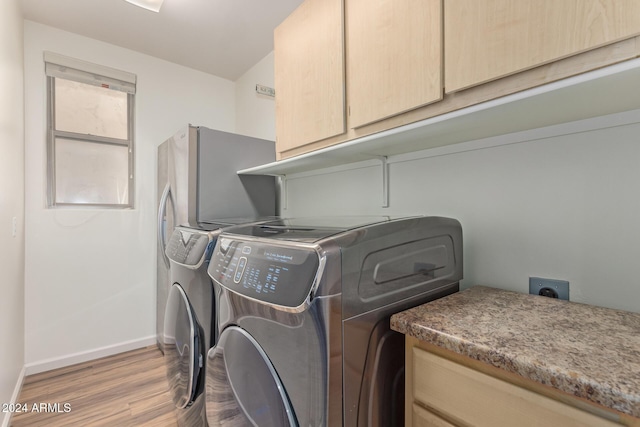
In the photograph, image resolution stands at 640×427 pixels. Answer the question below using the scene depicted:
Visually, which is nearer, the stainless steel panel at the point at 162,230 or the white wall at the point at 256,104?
the stainless steel panel at the point at 162,230

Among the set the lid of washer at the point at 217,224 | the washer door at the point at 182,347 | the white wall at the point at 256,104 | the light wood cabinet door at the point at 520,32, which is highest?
the white wall at the point at 256,104

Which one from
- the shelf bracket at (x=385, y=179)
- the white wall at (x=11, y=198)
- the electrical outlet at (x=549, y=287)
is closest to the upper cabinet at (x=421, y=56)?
the shelf bracket at (x=385, y=179)

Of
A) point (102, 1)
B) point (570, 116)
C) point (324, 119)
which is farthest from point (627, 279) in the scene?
point (102, 1)

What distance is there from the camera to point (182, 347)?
1.35m

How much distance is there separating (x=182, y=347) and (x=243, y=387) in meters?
0.60

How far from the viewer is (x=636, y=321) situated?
0.76 m

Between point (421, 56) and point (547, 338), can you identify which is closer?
point (547, 338)

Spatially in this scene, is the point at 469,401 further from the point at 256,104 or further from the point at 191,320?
the point at 256,104

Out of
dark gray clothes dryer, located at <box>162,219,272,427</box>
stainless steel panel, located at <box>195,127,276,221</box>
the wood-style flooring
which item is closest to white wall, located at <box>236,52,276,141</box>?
stainless steel panel, located at <box>195,127,276,221</box>

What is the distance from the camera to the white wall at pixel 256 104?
8.87 feet

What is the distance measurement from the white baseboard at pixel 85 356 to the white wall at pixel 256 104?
224 centimetres

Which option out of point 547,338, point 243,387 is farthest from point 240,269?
point 547,338

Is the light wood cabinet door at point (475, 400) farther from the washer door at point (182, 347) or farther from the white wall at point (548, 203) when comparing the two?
the washer door at point (182, 347)

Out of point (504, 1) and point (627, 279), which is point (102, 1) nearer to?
point (504, 1)
